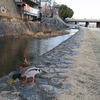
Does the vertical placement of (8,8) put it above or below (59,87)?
above

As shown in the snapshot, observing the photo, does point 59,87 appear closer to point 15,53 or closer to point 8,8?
point 15,53

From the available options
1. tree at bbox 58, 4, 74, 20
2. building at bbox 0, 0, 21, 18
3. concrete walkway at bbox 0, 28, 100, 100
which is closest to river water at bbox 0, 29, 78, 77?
concrete walkway at bbox 0, 28, 100, 100

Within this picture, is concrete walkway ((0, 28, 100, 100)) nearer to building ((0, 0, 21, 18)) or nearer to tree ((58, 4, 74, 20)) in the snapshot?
building ((0, 0, 21, 18))

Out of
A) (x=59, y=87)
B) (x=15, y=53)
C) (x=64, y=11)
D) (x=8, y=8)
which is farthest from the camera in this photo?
(x=64, y=11)

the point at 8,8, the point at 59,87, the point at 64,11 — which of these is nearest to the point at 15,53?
the point at 59,87

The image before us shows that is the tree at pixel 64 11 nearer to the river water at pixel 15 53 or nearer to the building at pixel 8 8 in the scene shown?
A: the building at pixel 8 8

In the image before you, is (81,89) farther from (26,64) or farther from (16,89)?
(26,64)

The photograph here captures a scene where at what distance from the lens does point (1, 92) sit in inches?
102

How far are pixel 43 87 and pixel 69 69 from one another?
132cm

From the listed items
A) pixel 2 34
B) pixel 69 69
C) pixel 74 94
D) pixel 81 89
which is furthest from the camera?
pixel 2 34

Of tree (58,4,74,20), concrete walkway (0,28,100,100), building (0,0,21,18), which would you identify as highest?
tree (58,4,74,20)

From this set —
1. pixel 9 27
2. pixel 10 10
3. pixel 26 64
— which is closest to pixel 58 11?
pixel 10 10

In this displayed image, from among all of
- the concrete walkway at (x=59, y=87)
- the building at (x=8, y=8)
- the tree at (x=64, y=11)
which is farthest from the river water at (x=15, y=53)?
the tree at (x=64, y=11)

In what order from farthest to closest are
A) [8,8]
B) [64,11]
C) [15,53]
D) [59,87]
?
[64,11] → [8,8] → [15,53] → [59,87]
